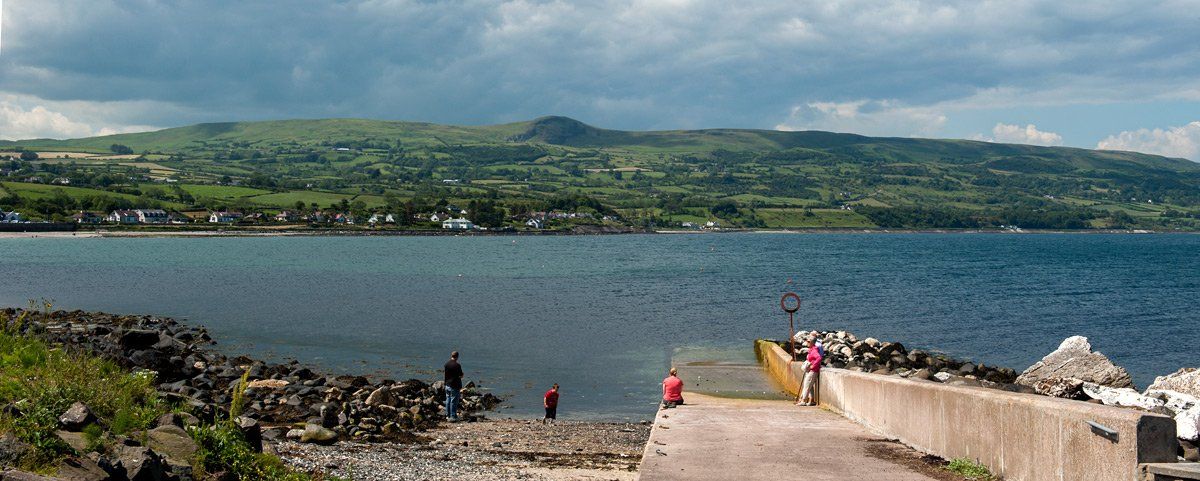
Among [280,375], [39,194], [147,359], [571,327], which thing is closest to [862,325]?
[571,327]

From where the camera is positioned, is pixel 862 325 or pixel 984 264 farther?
pixel 984 264

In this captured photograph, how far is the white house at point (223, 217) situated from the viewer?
190500mm

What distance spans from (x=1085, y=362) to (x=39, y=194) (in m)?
201

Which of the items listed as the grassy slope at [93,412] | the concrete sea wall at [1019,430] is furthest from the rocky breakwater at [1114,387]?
the grassy slope at [93,412]

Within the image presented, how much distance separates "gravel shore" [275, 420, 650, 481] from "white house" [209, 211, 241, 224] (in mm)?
183748

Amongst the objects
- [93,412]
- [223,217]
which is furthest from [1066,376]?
[223,217]

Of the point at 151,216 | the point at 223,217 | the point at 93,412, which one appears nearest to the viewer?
the point at 93,412

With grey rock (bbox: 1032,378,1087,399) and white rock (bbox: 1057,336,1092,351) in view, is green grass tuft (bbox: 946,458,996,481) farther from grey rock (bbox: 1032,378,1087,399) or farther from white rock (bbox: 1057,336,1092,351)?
white rock (bbox: 1057,336,1092,351)

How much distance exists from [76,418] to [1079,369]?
23034 mm

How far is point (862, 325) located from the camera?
4975 centimetres

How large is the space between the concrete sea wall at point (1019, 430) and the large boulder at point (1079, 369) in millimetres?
10361

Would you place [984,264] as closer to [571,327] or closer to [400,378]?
[571,327]

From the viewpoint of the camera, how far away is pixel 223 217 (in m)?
193

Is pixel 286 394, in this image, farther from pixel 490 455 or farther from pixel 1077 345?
pixel 1077 345
